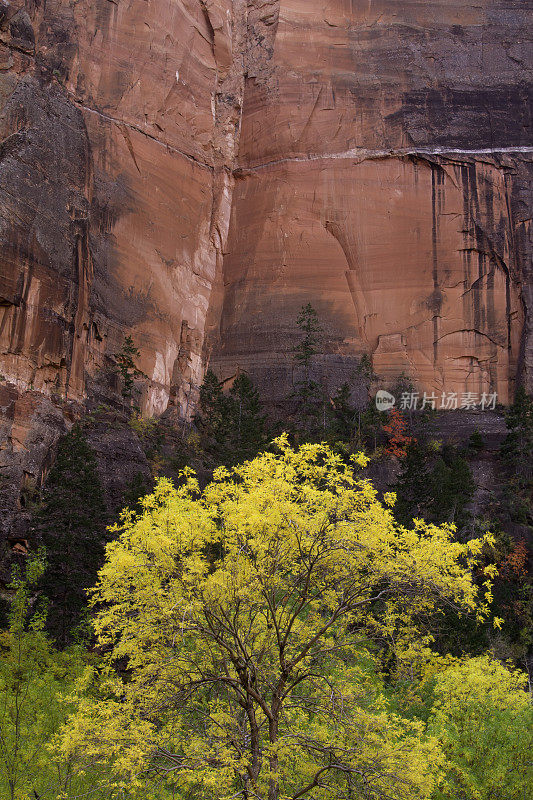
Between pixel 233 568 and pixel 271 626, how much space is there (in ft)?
4.61

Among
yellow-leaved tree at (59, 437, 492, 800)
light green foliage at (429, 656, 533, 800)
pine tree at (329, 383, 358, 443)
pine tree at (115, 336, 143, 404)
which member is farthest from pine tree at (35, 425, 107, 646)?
pine tree at (329, 383, 358, 443)

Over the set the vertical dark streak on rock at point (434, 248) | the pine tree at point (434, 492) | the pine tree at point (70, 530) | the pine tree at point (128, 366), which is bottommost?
the pine tree at point (70, 530)

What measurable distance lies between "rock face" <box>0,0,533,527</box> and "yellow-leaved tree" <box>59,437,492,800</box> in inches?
1129

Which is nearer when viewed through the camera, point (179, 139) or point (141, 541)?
point (141, 541)

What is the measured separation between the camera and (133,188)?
4762 cm

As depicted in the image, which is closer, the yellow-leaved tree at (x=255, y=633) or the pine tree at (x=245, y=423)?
the yellow-leaved tree at (x=255, y=633)

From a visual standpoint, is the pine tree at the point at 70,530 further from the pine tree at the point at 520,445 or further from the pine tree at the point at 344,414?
the pine tree at the point at 520,445

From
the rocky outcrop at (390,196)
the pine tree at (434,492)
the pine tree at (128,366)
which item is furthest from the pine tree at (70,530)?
the rocky outcrop at (390,196)

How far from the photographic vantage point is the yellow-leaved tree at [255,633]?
12.5m

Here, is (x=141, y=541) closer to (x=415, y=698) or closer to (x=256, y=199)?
(x=415, y=698)

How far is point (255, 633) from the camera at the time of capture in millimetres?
14633

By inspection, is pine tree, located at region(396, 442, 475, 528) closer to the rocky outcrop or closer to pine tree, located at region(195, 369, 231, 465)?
pine tree, located at region(195, 369, 231, 465)

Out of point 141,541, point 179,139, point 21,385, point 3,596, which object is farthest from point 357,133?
point 141,541

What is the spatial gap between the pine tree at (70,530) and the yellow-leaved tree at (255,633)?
12.4 metres
